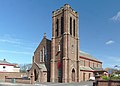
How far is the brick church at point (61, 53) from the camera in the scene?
1758 inches

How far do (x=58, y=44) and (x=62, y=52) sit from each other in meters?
2.85

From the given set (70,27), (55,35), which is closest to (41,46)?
(55,35)

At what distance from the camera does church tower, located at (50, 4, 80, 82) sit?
145 feet

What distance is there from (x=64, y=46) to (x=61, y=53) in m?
2.28

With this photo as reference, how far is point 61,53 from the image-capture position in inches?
1806

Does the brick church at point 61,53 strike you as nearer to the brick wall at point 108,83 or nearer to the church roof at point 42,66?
the church roof at point 42,66

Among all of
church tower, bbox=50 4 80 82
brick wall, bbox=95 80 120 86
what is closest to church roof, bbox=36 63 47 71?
church tower, bbox=50 4 80 82

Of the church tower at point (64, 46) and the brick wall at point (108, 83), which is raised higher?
the church tower at point (64, 46)

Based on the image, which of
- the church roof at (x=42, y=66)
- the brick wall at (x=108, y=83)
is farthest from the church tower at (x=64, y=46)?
the brick wall at (x=108, y=83)

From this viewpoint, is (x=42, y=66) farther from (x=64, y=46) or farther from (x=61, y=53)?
(x=64, y=46)

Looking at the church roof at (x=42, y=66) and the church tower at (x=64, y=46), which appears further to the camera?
the church roof at (x=42, y=66)

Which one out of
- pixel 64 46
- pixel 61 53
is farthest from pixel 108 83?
pixel 61 53

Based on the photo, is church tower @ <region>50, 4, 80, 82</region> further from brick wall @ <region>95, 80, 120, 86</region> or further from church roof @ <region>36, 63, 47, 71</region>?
brick wall @ <region>95, 80, 120, 86</region>

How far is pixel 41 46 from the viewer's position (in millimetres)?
53219
